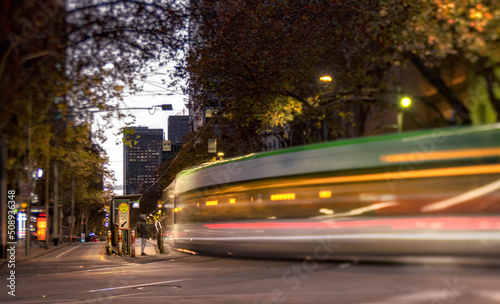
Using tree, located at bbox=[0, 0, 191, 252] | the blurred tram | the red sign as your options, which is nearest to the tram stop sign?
the red sign

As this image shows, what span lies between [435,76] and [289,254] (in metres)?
9.89

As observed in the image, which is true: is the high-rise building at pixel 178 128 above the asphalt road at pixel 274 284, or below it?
above

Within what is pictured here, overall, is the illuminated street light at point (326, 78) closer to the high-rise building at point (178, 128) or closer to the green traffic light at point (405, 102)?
the green traffic light at point (405, 102)

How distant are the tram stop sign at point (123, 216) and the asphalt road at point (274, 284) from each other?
9125 mm

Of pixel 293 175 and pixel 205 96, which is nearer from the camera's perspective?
pixel 293 175

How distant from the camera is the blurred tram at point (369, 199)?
890cm

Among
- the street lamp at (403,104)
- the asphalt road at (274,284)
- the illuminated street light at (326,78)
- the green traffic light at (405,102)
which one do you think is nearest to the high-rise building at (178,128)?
the illuminated street light at (326,78)

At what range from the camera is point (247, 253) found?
13594 mm

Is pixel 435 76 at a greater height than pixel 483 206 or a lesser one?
greater

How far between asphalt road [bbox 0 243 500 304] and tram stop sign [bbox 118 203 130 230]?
29.9 ft

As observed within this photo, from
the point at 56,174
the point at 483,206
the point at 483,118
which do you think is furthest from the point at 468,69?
the point at 56,174

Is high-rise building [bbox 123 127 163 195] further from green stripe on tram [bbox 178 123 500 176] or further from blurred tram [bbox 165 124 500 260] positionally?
green stripe on tram [bbox 178 123 500 176]

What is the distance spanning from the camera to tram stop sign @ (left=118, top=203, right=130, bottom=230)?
25136mm

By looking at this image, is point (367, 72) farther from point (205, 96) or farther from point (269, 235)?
point (269, 235)
